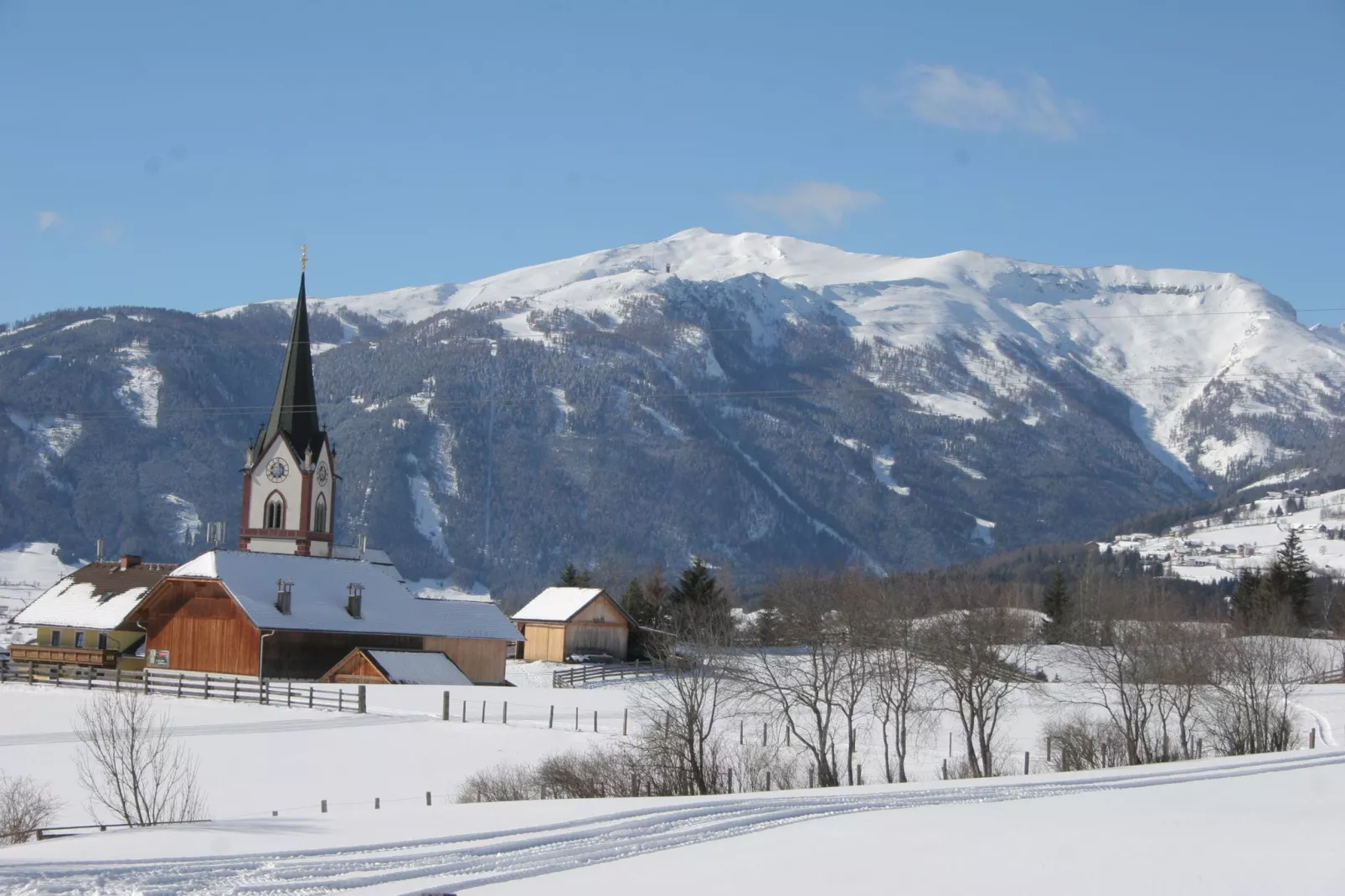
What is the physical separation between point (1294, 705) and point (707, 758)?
37.8 m

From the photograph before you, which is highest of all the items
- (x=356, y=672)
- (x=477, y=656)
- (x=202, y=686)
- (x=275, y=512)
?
(x=275, y=512)

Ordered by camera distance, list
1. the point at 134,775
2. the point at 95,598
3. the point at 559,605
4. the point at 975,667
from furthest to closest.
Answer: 1. the point at 559,605
2. the point at 95,598
3. the point at 975,667
4. the point at 134,775

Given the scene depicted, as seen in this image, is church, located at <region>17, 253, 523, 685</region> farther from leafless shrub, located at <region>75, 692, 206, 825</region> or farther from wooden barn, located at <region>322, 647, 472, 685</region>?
leafless shrub, located at <region>75, 692, 206, 825</region>

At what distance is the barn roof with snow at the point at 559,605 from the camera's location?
8669 centimetres

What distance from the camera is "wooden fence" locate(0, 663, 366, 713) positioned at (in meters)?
52.9

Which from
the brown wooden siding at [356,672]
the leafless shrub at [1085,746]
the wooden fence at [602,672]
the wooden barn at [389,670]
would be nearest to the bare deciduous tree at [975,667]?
the leafless shrub at [1085,746]

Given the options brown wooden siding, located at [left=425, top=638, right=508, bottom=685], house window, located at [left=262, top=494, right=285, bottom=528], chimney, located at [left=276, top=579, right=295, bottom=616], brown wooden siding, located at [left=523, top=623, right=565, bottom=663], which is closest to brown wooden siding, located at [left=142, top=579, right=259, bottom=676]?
chimney, located at [left=276, top=579, right=295, bottom=616]

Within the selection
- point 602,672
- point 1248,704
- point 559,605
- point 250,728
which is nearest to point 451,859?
point 250,728

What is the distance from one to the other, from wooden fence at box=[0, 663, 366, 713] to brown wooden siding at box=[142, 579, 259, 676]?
449 centimetres

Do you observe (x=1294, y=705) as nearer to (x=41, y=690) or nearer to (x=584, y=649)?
(x=584, y=649)

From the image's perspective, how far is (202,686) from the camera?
5559 cm

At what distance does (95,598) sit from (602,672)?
2468cm

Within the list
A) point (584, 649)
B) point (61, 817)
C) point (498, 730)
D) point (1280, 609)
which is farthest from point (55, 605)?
point (1280, 609)

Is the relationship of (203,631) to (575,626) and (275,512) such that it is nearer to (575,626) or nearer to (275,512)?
(275,512)
